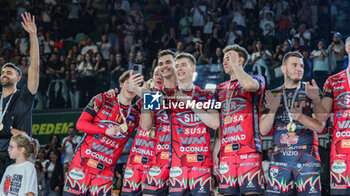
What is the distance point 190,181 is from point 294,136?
1.42 meters

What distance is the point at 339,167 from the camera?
7094 mm

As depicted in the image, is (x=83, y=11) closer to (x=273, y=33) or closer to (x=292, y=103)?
(x=273, y=33)

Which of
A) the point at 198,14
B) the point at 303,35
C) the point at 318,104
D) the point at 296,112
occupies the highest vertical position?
the point at 198,14

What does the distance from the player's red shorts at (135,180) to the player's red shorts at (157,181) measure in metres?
0.30

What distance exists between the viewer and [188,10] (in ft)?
55.6

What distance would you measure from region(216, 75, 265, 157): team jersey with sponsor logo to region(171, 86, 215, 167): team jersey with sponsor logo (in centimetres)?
23

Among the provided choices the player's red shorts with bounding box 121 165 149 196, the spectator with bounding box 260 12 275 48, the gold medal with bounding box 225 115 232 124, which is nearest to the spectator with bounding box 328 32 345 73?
the spectator with bounding box 260 12 275 48

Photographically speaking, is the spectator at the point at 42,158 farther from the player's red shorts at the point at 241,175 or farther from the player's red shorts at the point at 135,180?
the player's red shorts at the point at 241,175

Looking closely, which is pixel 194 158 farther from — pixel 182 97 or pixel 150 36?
pixel 150 36

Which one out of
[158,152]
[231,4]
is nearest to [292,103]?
[158,152]

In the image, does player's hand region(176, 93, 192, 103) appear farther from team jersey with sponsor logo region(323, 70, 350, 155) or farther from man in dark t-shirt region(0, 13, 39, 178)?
man in dark t-shirt region(0, 13, 39, 178)

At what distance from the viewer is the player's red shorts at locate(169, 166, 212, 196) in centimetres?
721

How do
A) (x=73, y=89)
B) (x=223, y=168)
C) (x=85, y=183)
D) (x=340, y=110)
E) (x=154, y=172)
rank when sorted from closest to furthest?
(x=223, y=168)
(x=340, y=110)
(x=154, y=172)
(x=85, y=183)
(x=73, y=89)

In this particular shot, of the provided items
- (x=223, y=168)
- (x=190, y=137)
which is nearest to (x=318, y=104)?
(x=223, y=168)
